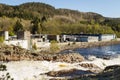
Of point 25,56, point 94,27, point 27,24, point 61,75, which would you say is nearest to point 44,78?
point 61,75

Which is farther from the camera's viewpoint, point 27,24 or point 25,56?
point 27,24

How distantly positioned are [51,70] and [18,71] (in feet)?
7.12

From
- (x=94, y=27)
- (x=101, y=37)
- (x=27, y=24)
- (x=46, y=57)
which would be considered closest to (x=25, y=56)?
(x=46, y=57)

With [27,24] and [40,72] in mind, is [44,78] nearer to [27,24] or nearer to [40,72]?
[40,72]

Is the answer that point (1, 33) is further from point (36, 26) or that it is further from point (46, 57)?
point (36, 26)

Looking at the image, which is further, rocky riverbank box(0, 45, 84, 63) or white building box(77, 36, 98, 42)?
white building box(77, 36, 98, 42)

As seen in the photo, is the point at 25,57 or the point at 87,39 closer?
the point at 25,57

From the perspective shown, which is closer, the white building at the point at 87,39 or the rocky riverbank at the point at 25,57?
the rocky riverbank at the point at 25,57

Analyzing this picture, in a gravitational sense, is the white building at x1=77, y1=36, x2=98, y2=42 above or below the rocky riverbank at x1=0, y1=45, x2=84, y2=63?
below

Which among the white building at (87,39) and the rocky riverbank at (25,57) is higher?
the rocky riverbank at (25,57)

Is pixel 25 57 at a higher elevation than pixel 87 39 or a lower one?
higher

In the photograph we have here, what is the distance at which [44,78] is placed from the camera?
62.5ft

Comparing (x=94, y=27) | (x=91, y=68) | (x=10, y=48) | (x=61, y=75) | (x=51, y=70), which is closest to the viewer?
(x=61, y=75)

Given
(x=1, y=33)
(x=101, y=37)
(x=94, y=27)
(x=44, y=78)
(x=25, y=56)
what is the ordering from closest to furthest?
(x=44, y=78)
(x=25, y=56)
(x=1, y=33)
(x=101, y=37)
(x=94, y=27)
